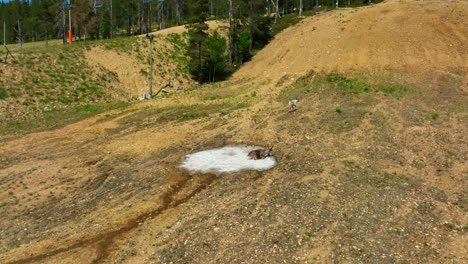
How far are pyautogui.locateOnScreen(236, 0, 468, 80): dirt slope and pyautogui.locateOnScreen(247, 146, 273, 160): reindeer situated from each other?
1720cm

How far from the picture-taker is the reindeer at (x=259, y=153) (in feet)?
57.2

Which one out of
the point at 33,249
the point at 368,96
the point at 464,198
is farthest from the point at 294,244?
the point at 368,96

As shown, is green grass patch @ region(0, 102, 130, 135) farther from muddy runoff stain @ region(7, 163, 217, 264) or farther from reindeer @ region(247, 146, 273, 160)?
reindeer @ region(247, 146, 273, 160)

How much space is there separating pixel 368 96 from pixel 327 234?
16663 millimetres

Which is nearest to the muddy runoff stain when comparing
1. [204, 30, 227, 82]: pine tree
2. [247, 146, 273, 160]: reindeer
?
[247, 146, 273, 160]: reindeer

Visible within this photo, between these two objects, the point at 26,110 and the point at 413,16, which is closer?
the point at 26,110

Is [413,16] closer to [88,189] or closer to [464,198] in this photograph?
[464,198]

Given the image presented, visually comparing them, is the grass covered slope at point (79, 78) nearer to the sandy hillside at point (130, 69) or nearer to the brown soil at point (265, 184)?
the sandy hillside at point (130, 69)

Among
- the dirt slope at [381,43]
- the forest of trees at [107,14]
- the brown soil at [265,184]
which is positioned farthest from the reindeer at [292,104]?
the forest of trees at [107,14]

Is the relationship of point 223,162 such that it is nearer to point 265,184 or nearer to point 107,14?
point 265,184

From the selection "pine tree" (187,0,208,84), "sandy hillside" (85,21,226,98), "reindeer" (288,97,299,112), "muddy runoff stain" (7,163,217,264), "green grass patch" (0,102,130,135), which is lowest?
"muddy runoff stain" (7,163,217,264)

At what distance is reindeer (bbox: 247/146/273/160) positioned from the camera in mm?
17433

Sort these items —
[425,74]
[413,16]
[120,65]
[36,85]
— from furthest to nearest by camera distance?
[120,65], [413,16], [36,85], [425,74]

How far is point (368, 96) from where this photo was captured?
24188 mm
